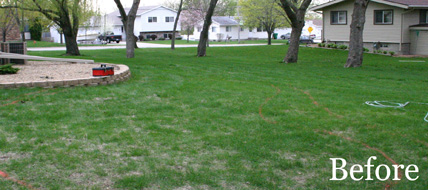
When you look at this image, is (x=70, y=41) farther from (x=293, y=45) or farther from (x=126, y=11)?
(x=126, y=11)

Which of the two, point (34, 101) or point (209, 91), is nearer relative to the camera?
point (34, 101)

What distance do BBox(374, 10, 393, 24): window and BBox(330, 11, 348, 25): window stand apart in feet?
7.12

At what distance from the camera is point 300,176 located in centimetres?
443

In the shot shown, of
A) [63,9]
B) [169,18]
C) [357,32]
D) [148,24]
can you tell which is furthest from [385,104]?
[169,18]

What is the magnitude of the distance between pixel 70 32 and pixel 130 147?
1722cm

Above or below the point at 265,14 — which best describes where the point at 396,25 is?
below

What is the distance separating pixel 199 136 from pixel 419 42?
24.9 m

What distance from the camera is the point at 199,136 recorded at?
5691 mm

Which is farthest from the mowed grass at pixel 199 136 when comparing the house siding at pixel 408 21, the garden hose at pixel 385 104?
the house siding at pixel 408 21

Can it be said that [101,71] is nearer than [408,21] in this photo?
Yes

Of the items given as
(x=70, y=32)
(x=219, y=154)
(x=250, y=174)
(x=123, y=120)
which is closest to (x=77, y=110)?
(x=123, y=120)

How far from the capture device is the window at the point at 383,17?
89.3 ft

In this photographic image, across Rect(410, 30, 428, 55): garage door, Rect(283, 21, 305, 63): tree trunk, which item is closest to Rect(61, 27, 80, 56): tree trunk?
Rect(283, 21, 305, 63): tree trunk

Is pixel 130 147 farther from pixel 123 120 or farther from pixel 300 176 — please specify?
pixel 300 176
